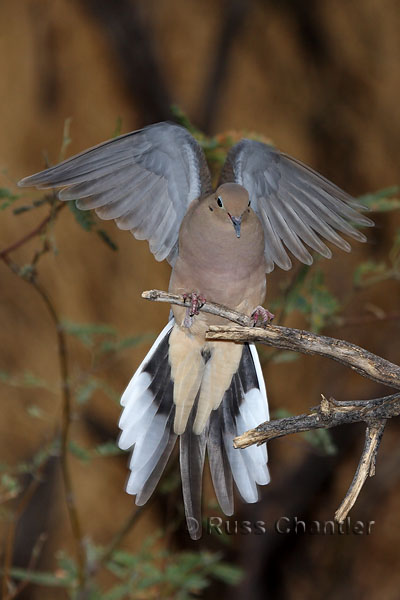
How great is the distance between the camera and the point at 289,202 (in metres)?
2.28

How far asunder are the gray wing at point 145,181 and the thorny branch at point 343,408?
65cm

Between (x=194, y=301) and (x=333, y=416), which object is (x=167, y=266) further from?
(x=333, y=416)

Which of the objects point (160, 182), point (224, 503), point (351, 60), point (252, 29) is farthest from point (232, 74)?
point (224, 503)

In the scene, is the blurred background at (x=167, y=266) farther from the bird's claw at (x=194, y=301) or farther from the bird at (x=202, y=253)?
the bird's claw at (x=194, y=301)

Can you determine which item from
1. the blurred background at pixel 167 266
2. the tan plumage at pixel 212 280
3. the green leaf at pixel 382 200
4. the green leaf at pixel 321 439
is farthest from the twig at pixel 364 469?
the blurred background at pixel 167 266

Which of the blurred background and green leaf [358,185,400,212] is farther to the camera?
the blurred background

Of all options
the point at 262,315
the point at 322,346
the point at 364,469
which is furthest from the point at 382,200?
the point at 364,469

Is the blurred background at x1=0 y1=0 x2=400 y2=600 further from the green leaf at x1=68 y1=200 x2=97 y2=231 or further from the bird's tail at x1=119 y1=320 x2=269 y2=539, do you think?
the green leaf at x1=68 y1=200 x2=97 y2=231

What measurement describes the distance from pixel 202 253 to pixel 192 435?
563mm

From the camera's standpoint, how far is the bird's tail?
2.15 m

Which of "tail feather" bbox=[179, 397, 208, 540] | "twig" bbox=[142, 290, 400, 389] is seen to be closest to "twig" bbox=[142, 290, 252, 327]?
"twig" bbox=[142, 290, 400, 389]

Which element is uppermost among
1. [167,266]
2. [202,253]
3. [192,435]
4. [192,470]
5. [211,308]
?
[167,266]

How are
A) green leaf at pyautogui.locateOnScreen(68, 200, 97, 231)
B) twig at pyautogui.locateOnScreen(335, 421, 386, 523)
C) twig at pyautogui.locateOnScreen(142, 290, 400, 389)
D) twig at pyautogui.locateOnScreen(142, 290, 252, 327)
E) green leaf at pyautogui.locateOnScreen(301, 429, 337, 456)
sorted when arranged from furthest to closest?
green leaf at pyautogui.locateOnScreen(301, 429, 337, 456)
green leaf at pyautogui.locateOnScreen(68, 200, 97, 231)
twig at pyautogui.locateOnScreen(142, 290, 252, 327)
twig at pyautogui.locateOnScreen(142, 290, 400, 389)
twig at pyautogui.locateOnScreen(335, 421, 386, 523)

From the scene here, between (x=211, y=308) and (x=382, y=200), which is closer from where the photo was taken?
(x=211, y=308)
